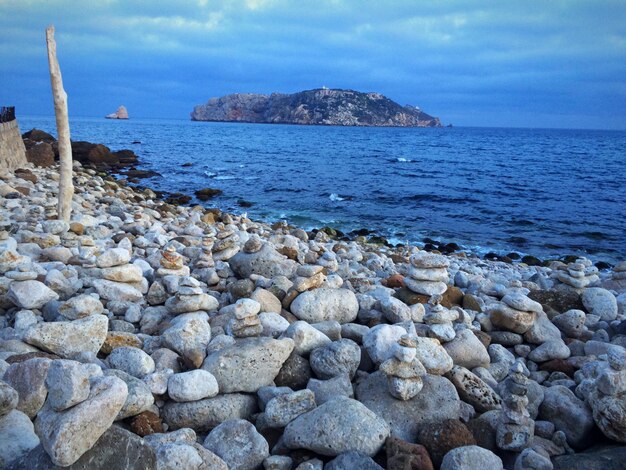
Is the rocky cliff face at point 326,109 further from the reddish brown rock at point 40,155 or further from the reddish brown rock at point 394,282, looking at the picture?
the reddish brown rock at point 394,282

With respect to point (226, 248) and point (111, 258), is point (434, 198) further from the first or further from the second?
point (111, 258)

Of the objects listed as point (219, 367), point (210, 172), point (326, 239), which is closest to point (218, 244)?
point (219, 367)

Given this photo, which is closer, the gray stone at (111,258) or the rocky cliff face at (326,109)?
the gray stone at (111,258)

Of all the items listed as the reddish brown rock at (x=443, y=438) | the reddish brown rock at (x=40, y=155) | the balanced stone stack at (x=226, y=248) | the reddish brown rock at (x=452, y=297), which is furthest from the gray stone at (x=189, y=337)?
the reddish brown rock at (x=40, y=155)

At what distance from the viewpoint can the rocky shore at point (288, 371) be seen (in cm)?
330

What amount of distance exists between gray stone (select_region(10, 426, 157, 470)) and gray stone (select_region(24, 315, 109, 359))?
1.70 metres

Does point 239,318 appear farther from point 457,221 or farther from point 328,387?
point 457,221

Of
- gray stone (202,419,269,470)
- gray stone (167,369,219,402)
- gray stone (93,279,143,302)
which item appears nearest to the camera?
gray stone (202,419,269,470)

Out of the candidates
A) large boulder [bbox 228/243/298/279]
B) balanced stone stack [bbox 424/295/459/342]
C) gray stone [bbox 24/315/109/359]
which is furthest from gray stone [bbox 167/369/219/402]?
large boulder [bbox 228/243/298/279]

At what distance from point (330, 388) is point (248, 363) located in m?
0.77

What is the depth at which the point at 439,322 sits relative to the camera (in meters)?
5.75

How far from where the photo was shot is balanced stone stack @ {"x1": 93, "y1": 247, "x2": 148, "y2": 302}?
245 inches

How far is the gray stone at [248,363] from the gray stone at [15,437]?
1569mm

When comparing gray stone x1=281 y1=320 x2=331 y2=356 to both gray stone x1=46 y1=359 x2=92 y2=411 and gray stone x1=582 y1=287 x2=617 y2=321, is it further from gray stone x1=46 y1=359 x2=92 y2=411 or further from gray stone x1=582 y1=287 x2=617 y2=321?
gray stone x1=582 y1=287 x2=617 y2=321
